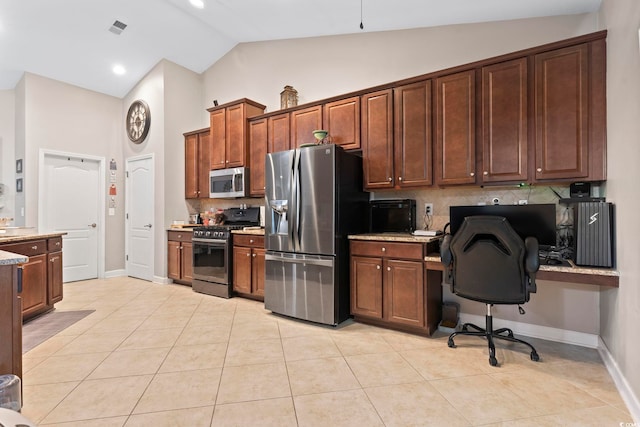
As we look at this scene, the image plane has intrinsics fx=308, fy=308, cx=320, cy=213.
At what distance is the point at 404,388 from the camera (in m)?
2.03

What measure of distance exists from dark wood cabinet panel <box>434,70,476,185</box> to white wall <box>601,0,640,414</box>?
94 centimetres

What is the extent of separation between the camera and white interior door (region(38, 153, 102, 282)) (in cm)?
500

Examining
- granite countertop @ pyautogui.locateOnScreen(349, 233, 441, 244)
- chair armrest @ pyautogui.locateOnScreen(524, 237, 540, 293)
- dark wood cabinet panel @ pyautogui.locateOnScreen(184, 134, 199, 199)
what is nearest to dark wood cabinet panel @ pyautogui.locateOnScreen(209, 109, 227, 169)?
dark wood cabinet panel @ pyautogui.locateOnScreen(184, 134, 199, 199)

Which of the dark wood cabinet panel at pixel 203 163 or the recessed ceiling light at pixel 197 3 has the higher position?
the recessed ceiling light at pixel 197 3

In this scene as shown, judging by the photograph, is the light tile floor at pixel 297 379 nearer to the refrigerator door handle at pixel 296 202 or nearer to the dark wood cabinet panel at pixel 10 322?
the dark wood cabinet panel at pixel 10 322

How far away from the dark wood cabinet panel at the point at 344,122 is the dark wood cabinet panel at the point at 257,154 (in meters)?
1.04

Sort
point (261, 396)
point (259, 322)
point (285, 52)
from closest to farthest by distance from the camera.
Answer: point (261, 396)
point (259, 322)
point (285, 52)

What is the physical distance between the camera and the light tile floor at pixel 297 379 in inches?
69.0

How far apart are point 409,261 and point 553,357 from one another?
131cm

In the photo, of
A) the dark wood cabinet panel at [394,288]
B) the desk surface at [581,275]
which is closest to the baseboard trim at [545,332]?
the dark wood cabinet panel at [394,288]

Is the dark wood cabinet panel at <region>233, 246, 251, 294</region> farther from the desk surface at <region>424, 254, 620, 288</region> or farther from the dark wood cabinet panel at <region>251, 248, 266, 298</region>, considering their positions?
the desk surface at <region>424, 254, 620, 288</region>

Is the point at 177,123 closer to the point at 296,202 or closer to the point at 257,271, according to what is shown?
the point at 257,271

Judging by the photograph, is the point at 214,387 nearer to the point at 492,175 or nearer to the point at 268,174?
the point at 268,174

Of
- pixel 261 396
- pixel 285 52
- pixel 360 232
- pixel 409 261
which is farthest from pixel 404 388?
pixel 285 52
